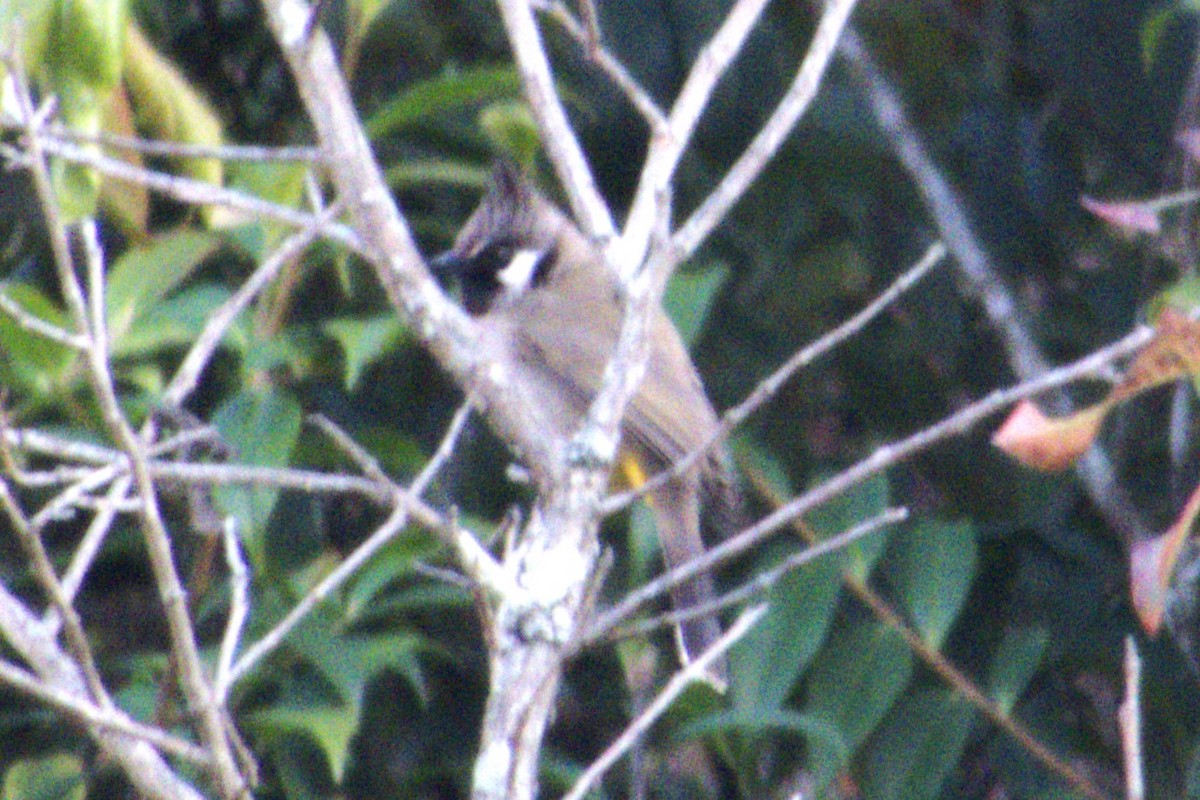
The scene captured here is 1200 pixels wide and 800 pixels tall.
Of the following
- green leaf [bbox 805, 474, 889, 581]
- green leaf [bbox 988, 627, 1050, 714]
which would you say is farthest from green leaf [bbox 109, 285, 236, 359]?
green leaf [bbox 988, 627, 1050, 714]

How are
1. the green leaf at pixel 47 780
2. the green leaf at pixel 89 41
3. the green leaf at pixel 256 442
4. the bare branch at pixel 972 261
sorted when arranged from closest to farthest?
1. the green leaf at pixel 89 41
2. the green leaf at pixel 256 442
3. the green leaf at pixel 47 780
4. the bare branch at pixel 972 261

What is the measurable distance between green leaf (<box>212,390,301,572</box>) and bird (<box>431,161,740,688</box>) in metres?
0.36

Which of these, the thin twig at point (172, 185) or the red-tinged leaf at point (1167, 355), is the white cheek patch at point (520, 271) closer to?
the thin twig at point (172, 185)

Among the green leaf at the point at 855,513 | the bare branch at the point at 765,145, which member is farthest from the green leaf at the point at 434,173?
the bare branch at the point at 765,145

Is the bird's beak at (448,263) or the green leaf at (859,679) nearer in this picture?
the green leaf at (859,679)

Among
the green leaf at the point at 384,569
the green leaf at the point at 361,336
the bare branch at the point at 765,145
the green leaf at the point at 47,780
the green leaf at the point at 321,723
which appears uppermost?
the bare branch at the point at 765,145

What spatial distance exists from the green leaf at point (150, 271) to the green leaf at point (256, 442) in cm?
18

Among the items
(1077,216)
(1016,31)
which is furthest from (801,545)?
→ (1016,31)

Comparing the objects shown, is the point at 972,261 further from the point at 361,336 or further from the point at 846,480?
the point at 846,480

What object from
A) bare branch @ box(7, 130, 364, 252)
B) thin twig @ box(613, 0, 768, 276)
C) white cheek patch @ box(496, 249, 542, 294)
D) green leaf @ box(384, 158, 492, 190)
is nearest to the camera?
bare branch @ box(7, 130, 364, 252)

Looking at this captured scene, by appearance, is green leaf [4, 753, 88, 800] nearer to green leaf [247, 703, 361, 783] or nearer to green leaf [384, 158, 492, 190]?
green leaf [247, 703, 361, 783]

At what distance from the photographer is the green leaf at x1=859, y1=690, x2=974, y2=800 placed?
2.78m

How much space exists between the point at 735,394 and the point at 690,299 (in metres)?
0.48

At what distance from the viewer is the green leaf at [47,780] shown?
8.79ft
